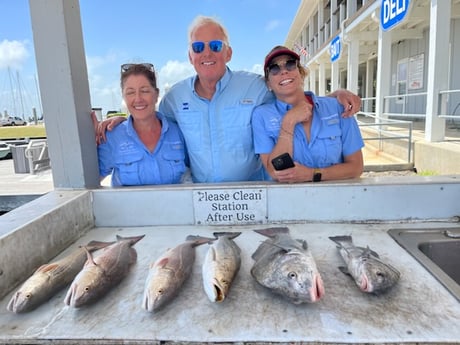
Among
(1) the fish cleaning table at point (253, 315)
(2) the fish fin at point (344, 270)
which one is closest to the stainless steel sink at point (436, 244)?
(1) the fish cleaning table at point (253, 315)

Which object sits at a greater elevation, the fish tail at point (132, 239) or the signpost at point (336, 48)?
the signpost at point (336, 48)

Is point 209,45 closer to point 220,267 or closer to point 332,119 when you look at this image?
point 332,119

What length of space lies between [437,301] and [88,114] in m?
2.08

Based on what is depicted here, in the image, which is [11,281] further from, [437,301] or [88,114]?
[437,301]

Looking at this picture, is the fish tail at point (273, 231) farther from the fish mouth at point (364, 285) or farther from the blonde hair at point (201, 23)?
the blonde hair at point (201, 23)

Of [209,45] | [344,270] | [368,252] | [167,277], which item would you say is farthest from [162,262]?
[209,45]

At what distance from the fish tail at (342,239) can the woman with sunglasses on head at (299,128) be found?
1.86 feet

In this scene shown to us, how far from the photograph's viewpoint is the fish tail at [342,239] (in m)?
1.69

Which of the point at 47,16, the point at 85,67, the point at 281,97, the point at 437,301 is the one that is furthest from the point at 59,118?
the point at 437,301

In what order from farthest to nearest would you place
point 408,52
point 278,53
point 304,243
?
1. point 408,52
2. point 278,53
3. point 304,243

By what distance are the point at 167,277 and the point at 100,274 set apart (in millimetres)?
270

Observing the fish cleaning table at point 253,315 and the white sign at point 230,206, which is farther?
the white sign at point 230,206

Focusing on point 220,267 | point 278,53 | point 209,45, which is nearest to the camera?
point 220,267

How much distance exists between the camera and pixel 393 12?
7512 millimetres
